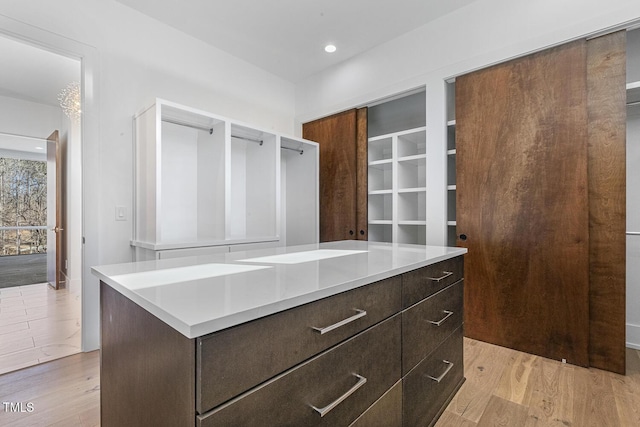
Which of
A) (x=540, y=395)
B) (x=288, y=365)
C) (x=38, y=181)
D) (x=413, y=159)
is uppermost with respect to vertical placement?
(x=413, y=159)

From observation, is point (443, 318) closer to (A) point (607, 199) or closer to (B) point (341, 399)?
(B) point (341, 399)

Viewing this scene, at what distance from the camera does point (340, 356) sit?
3.06 feet

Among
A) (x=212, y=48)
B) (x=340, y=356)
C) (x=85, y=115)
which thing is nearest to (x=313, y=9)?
(x=212, y=48)

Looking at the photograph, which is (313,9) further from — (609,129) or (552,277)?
(552,277)

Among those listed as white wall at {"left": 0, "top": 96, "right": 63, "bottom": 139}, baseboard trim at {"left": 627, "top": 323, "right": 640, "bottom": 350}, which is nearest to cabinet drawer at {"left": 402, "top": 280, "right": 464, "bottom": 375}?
baseboard trim at {"left": 627, "top": 323, "right": 640, "bottom": 350}

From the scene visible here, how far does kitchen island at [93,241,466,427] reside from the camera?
658mm

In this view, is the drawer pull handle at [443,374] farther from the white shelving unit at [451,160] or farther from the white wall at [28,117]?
the white wall at [28,117]

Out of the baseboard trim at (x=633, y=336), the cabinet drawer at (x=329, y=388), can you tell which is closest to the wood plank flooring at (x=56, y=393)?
the cabinet drawer at (x=329, y=388)

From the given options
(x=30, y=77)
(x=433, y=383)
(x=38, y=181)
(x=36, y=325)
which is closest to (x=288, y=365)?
(x=433, y=383)

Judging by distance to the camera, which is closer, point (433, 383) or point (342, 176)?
point (433, 383)

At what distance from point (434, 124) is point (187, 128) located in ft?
7.77

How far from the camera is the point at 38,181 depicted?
301 centimetres

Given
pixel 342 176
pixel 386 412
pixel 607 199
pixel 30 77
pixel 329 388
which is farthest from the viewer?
pixel 342 176

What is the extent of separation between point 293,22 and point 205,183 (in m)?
1.71
